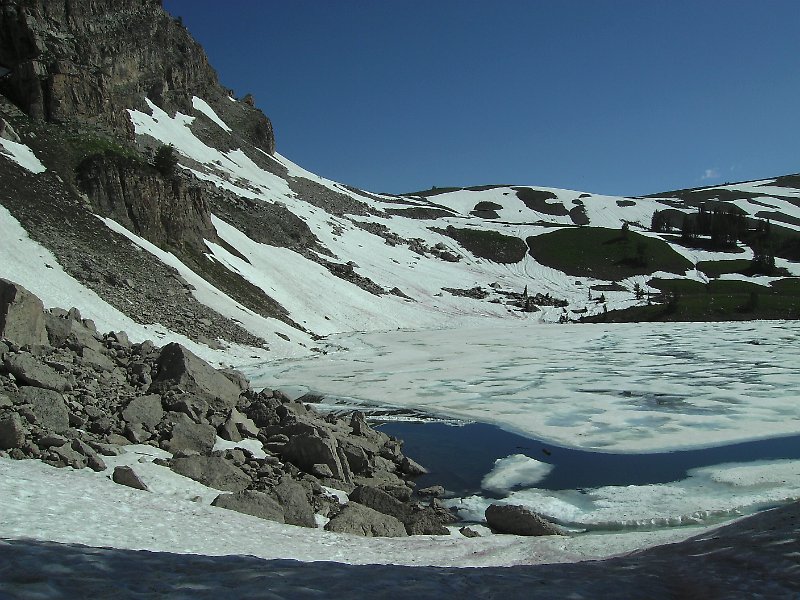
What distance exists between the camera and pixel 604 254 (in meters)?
112

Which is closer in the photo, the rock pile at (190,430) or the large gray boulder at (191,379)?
the rock pile at (190,430)

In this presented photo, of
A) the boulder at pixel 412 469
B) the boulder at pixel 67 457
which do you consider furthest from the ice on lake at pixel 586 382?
the boulder at pixel 67 457

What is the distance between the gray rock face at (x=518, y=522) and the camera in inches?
473

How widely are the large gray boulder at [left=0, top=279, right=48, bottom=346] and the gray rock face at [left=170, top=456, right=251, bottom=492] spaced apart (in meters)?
5.93

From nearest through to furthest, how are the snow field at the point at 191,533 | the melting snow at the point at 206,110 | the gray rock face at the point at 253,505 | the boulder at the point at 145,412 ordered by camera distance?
the snow field at the point at 191,533 < the gray rock face at the point at 253,505 < the boulder at the point at 145,412 < the melting snow at the point at 206,110

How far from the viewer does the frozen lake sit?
13742 mm

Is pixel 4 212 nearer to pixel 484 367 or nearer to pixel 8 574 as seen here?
pixel 484 367

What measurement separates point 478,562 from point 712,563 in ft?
11.7

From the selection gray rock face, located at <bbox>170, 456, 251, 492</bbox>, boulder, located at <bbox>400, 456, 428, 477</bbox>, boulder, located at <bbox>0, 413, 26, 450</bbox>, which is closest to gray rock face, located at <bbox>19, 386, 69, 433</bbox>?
boulder, located at <bbox>0, 413, 26, 450</bbox>

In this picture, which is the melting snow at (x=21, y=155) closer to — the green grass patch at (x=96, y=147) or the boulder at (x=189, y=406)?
the green grass patch at (x=96, y=147)

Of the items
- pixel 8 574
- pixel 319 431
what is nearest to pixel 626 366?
pixel 319 431

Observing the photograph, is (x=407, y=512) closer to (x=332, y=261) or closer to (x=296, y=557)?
(x=296, y=557)

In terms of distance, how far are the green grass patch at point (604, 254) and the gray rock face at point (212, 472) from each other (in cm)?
9711

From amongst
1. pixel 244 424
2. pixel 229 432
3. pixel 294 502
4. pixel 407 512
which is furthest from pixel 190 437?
pixel 407 512
